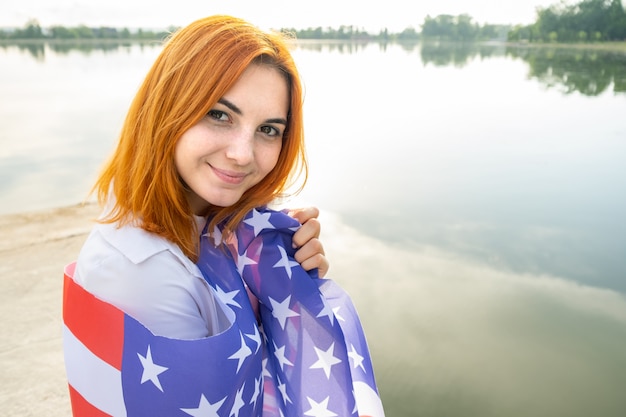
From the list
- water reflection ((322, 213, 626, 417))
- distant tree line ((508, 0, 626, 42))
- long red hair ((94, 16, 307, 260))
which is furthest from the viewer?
distant tree line ((508, 0, 626, 42))

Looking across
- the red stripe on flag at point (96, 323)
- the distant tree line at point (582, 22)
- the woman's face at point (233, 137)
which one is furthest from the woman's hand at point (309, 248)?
the distant tree line at point (582, 22)

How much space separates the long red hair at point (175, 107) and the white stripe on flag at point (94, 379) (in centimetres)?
28

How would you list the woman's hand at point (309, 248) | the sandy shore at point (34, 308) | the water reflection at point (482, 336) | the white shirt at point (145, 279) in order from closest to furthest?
the white shirt at point (145, 279) → the woman's hand at point (309, 248) → the sandy shore at point (34, 308) → the water reflection at point (482, 336)

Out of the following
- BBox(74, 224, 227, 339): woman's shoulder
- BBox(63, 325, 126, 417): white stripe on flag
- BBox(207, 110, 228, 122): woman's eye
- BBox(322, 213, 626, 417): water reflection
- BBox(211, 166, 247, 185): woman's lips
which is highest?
BBox(207, 110, 228, 122): woman's eye

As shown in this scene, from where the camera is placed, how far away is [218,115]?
1.06 m

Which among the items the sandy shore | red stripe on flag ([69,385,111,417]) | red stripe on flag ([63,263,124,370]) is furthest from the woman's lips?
the sandy shore

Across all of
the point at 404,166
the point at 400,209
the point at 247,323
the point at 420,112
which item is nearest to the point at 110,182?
the point at 247,323

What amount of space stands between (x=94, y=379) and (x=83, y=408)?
95 millimetres

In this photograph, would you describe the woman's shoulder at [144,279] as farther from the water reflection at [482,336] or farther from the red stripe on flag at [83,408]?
the water reflection at [482,336]

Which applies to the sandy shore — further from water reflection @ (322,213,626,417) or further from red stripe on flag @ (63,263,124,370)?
water reflection @ (322,213,626,417)

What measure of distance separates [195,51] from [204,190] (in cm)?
32

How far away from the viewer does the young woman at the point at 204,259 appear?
907 millimetres

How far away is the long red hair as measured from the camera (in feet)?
3.33

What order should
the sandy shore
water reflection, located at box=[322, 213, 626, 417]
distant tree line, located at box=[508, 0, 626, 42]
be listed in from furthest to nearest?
distant tree line, located at box=[508, 0, 626, 42] < water reflection, located at box=[322, 213, 626, 417] < the sandy shore
